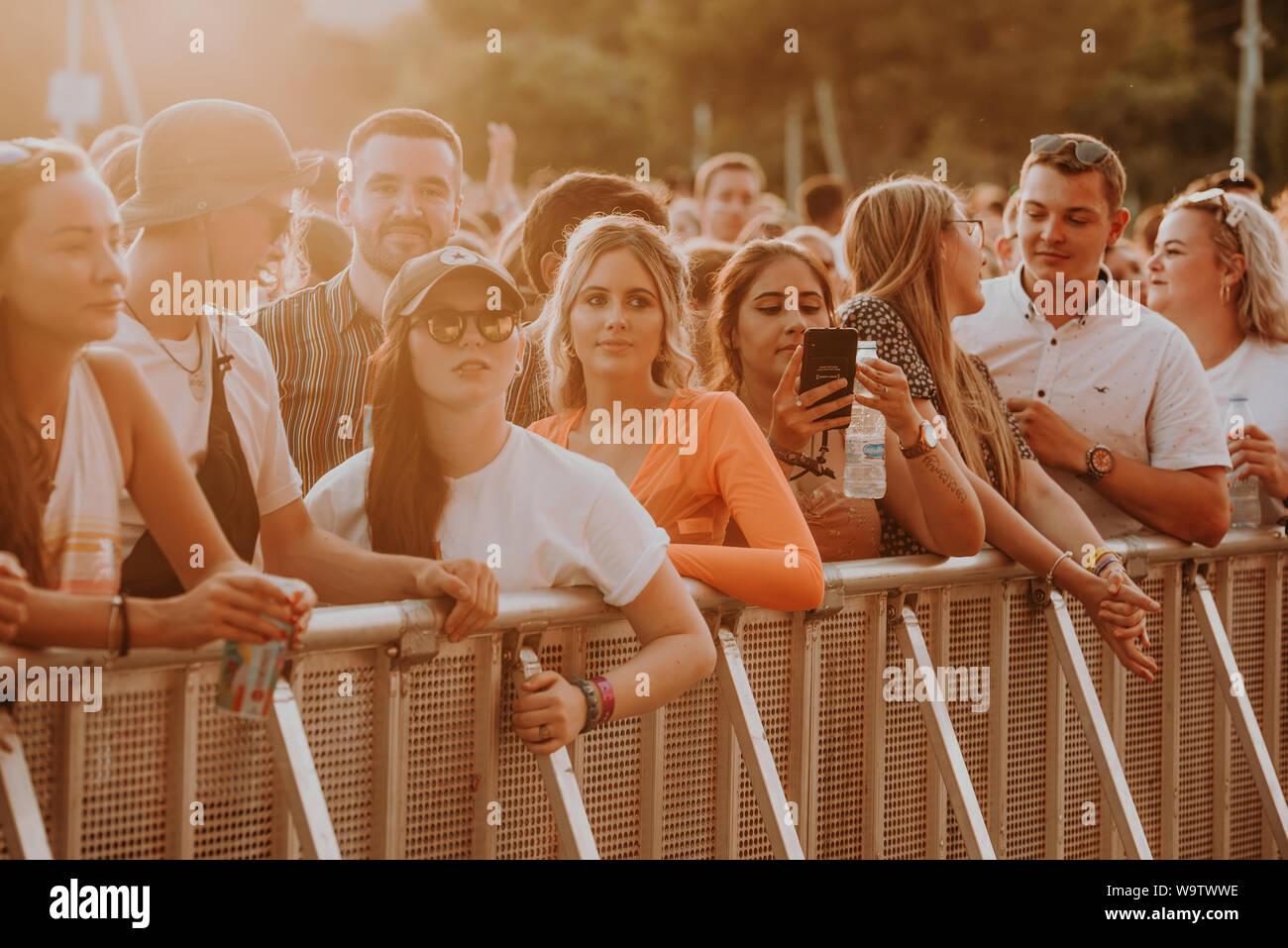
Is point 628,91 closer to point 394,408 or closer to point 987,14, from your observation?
point 987,14

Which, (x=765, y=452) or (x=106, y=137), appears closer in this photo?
(x=765, y=452)

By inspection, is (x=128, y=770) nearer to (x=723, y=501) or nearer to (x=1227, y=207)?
(x=723, y=501)

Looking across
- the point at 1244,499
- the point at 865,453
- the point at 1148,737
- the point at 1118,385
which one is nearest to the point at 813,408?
the point at 865,453

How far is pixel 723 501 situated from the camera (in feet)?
13.1

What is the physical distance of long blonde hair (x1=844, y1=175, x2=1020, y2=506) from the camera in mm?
4477

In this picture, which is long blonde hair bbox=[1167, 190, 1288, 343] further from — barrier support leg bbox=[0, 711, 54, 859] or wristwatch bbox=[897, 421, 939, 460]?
barrier support leg bbox=[0, 711, 54, 859]

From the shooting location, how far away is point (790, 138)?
41.8 metres

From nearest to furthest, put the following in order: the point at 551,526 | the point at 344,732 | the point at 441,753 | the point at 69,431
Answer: the point at 69,431
the point at 344,732
the point at 441,753
the point at 551,526

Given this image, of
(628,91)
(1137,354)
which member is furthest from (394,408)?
(628,91)

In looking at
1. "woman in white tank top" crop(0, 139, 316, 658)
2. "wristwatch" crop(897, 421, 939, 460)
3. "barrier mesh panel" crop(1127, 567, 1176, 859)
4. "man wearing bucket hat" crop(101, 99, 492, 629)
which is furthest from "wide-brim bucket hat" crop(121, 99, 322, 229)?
"barrier mesh panel" crop(1127, 567, 1176, 859)

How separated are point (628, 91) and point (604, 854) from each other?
4616cm

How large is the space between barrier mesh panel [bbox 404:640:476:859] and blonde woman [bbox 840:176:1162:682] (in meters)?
1.47

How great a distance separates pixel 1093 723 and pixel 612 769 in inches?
59.6

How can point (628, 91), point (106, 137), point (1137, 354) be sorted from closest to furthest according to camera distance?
point (1137, 354) < point (106, 137) < point (628, 91)
